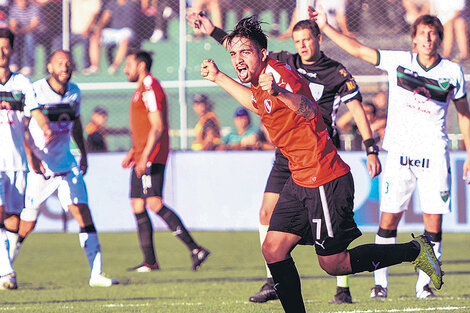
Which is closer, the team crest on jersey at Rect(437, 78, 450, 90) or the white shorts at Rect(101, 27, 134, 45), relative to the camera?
the team crest on jersey at Rect(437, 78, 450, 90)

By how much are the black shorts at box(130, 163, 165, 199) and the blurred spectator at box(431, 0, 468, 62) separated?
679 cm

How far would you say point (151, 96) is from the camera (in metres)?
9.62

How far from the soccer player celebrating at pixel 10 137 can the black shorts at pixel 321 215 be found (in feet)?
11.2

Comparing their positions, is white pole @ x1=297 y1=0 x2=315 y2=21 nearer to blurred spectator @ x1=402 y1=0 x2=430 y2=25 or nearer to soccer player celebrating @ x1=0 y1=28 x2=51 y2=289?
blurred spectator @ x1=402 y1=0 x2=430 y2=25

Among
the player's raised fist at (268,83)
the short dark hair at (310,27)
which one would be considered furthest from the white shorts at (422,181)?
the player's raised fist at (268,83)

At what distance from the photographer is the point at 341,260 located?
5.36 m

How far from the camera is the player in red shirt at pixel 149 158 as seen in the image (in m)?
9.55

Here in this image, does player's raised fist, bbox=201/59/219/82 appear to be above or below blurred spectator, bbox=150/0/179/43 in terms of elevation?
below

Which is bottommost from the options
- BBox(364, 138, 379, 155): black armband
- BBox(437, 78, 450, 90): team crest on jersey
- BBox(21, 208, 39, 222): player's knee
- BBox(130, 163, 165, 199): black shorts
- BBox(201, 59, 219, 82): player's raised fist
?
BBox(21, 208, 39, 222): player's knee

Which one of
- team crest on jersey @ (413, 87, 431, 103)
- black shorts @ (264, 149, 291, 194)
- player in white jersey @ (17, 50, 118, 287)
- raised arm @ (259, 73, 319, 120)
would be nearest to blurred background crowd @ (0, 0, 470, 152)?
team crest on jersey @ (413, 87, 431, 103)

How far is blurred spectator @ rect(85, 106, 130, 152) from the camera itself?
1485 cm

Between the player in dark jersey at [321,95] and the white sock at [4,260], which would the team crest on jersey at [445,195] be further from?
the white sock at [4,260]

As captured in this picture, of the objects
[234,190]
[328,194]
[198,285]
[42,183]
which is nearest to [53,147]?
[42,183]

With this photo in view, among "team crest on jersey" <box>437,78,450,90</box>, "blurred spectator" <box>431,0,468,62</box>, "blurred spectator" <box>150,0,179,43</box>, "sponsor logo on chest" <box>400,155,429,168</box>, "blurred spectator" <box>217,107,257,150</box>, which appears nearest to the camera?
"team crest on jersey" <box>437,78,450,90</box>
